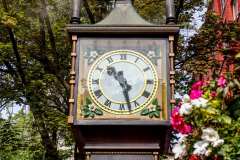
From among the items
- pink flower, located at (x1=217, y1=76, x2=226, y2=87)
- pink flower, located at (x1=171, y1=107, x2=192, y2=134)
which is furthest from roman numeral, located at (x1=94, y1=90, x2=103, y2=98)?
pink flower, located at (x1=217, y1=76, x2=226, y2=87)

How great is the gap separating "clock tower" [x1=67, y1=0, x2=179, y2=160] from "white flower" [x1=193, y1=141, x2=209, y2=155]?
0.62 m

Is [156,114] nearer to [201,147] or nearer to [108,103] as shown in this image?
[108,103]

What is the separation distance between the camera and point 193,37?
11.8 m

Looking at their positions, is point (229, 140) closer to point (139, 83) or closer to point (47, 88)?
point (139, 83)

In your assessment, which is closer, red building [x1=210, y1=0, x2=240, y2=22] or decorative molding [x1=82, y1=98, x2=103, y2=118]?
decorative molding [x1=82, y1=98, x2=103, y2=118]

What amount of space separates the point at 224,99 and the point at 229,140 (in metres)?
0.25

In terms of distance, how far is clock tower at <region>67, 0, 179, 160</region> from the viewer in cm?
319

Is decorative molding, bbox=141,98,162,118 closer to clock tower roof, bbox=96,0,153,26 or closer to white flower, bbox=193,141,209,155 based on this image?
Result: clock tower roof, bbox=96,0,153,26

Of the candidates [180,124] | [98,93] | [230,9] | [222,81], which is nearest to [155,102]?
[98,93]

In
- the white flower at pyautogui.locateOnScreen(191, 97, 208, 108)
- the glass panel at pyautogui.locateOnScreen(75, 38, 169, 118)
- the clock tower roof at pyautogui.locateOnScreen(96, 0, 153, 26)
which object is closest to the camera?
the white flower at pyautogui.locateOnScreen(191, 97, 208, 108)

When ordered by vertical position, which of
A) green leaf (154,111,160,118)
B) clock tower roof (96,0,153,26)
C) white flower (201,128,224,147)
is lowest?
green leaf (154,111,160,118)

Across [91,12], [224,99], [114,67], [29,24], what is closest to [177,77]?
[91,12]

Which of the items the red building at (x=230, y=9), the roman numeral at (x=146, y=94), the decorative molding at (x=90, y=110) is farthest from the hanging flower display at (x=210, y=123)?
the red building at (x=230, y=9)

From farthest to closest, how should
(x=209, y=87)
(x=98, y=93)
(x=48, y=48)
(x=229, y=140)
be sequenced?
(x=48, y=48) < (x=98, y=93) < (x=209, y=87) < (x=229, y=140)
